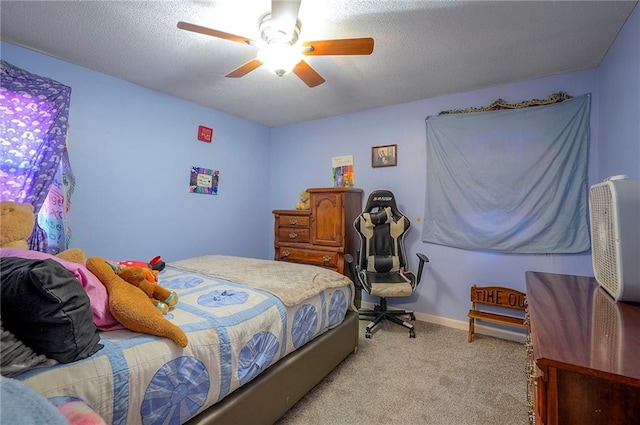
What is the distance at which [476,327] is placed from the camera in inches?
110

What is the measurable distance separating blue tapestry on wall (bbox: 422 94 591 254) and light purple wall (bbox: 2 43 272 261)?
8.16 feet

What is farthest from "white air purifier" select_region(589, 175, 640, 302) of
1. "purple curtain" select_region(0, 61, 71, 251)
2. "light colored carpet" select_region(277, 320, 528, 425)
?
"purple curtain" select_region(0, 61, 71, 251)

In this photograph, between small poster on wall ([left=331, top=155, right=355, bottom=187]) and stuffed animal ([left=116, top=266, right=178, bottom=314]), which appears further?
small poster on wall ([left=331, top=155, right=355, bottom=187])

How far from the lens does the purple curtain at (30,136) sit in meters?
1.98

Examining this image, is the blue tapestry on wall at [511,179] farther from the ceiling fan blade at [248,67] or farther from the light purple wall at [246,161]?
the ceiling fan blade at [248,67]

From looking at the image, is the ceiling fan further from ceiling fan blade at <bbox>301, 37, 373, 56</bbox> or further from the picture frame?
the picture frame

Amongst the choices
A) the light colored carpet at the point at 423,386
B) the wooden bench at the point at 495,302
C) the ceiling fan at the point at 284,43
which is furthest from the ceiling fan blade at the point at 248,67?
the wooden bench at the point at 495,302

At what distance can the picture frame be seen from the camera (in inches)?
129

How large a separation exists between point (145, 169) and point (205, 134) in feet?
2.73

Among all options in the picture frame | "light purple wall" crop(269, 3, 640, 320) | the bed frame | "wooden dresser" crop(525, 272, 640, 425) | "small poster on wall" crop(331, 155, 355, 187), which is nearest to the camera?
"wooden dresser" crop(525, 272, 640, 425)

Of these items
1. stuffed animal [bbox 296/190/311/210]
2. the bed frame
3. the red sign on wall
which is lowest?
the bed frame

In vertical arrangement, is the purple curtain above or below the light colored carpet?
above

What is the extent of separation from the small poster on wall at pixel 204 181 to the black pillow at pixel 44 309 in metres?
2.47

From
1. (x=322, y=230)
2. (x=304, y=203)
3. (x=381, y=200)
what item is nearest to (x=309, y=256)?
(x=322, y=230)
